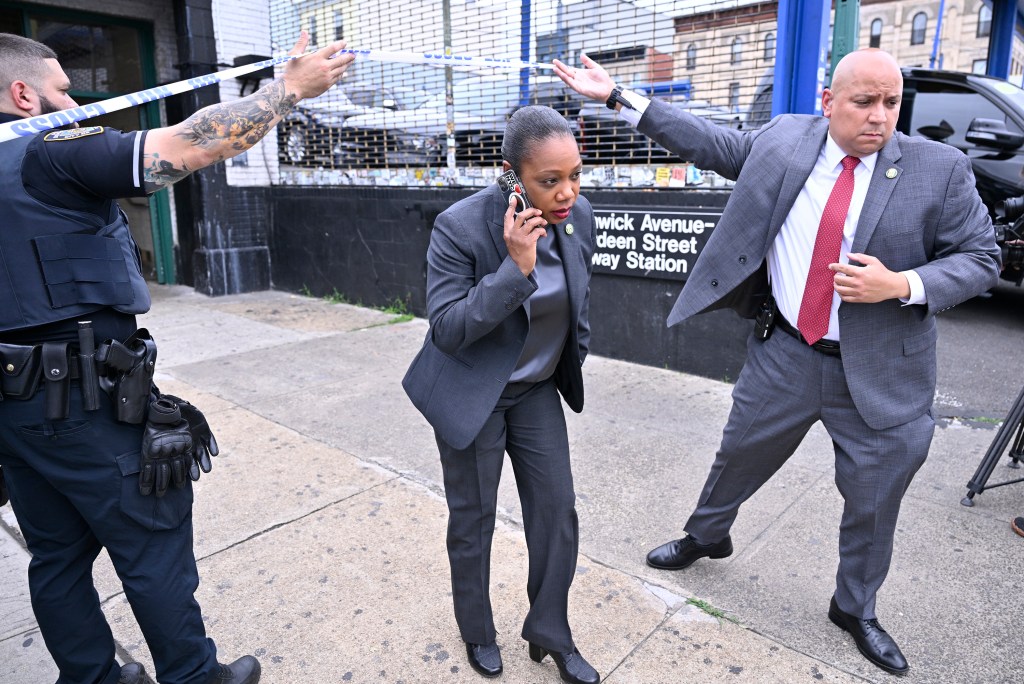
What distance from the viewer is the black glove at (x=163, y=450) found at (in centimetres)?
209

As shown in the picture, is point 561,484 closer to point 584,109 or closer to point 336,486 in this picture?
point 336,486

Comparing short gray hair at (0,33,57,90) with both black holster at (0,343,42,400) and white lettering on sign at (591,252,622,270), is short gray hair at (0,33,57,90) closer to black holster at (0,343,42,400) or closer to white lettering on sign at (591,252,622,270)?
black holster at (0,343,42,400)

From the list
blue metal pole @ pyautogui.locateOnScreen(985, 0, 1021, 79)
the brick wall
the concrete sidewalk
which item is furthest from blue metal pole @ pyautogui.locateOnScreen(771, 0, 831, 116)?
blue metal pole @ pyautogui.locateOnScreen(985, 0, 1021, 79)

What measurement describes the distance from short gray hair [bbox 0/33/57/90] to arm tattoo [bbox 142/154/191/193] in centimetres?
47

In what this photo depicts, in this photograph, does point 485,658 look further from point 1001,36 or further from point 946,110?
point 1001,36

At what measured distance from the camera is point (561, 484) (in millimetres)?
2416

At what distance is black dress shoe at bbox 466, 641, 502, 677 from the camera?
8.38 ft

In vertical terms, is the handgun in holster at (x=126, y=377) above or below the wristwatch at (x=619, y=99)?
below

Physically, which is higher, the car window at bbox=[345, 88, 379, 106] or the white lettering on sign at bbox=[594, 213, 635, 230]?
the car window at bbox=[345, 88, 379, 106]

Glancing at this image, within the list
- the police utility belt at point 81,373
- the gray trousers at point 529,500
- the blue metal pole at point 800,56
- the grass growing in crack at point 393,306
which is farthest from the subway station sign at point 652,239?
the police utility belt at point 81,373

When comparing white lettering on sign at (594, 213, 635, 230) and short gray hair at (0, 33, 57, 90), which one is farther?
white lettering on sign at (594, 213, 635, 230)

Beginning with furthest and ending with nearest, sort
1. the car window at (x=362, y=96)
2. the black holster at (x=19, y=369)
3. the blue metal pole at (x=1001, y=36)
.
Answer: the blue metal pole at (x=1001, y=36) → the car window at (x=362, y=96) → the black holster at (x=19, y=369)

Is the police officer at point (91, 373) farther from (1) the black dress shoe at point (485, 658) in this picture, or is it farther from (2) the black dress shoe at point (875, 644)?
(2) the black dress shoe at point (875, 644)

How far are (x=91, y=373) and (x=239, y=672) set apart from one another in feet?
3.59
